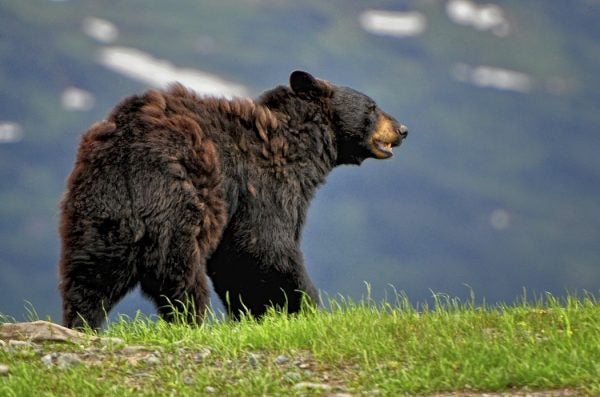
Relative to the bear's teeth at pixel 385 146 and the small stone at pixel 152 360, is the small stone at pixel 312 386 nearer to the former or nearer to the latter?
the small stone at pixel 152 360

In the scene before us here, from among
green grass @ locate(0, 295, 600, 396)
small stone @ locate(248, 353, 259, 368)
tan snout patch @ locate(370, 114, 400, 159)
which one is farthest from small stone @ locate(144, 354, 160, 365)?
tan snout patch @ locate(370, 114, 400, 159)

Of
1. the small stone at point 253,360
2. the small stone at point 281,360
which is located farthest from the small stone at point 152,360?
the small stone at point 281,360

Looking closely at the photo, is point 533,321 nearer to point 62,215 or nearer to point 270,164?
point 270,164

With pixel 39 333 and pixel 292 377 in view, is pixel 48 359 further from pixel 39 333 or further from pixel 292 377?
pixel 292 377

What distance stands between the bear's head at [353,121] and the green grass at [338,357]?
2487mm

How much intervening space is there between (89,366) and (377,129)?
15.4 ft

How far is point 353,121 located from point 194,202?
247 cm

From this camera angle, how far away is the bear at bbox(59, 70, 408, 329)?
796 centimetres

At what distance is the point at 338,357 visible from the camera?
22.1 feet

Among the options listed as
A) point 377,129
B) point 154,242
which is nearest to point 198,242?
point 154,242

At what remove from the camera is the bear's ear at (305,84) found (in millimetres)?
9703

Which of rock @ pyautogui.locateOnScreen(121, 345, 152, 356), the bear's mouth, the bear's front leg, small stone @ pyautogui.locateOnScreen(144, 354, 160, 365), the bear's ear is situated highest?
the bear's ear

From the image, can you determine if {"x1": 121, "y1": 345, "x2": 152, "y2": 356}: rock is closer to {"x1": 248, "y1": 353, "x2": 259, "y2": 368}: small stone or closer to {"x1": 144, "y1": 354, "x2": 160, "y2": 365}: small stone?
{"x1": 144, "y1": 354, "x2": 160, "y2": 365}: small stone

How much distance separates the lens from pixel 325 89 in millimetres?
9797
